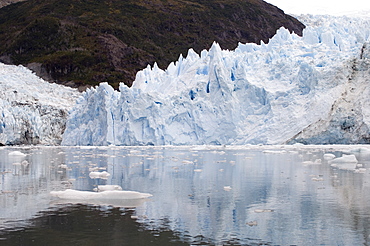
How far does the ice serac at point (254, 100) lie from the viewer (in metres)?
20.2

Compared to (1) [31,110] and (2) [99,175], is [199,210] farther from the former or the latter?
(1) [31,110]

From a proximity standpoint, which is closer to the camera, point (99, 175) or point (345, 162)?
point (99, 175)

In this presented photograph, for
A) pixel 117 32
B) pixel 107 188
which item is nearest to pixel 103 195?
pixel 107 188

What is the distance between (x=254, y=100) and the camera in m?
22.0

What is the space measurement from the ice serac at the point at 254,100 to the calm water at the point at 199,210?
10.2 metres

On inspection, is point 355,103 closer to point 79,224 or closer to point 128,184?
point 128,184

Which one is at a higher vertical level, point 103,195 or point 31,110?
point 31,110

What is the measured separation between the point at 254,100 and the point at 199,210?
1631 cm

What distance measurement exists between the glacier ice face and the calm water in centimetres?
1896

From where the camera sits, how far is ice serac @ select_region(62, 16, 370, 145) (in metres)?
20.2

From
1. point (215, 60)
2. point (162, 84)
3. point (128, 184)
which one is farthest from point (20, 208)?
point (162, 84)

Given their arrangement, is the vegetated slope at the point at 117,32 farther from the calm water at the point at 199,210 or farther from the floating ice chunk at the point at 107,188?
the floating ice chunk at the point at 107,188

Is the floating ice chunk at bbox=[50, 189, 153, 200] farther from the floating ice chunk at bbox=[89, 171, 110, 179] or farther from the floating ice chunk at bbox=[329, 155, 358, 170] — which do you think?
the floating ice chunk at bbox=[329, 155, 358, 170]

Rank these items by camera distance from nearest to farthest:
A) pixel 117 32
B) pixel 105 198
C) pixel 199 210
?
pixel 199 210
pixel 105 198
pixel 117 32
